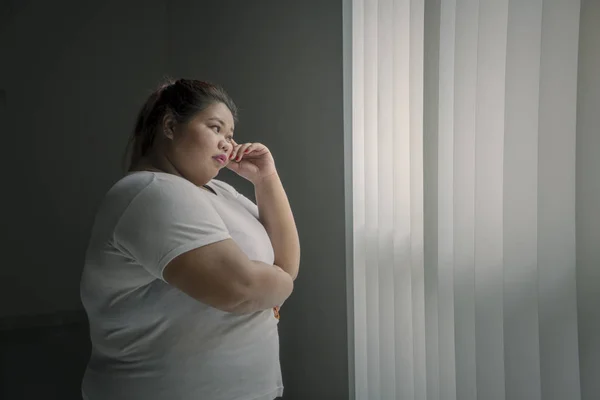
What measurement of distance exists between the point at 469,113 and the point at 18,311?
1.62m

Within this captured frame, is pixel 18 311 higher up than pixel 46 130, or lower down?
lower down

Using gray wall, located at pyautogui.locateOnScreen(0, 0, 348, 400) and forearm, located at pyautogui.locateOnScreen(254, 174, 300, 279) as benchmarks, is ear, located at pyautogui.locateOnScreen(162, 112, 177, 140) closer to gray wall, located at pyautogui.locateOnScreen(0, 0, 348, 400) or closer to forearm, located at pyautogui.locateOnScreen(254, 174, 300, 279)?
forearm, located at pyautogui.locateOnScreen(254, 174, 300, 279)

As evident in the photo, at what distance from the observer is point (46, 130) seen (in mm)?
1958

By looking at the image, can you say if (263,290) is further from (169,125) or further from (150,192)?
(169,125)

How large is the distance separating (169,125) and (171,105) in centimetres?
4

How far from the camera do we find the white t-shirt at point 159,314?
99cm

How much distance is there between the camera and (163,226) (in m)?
0.97

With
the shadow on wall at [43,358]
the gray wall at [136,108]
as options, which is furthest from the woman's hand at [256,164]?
the shadow on wall at [43,358]

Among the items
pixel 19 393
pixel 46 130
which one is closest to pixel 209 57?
pixel 46 130

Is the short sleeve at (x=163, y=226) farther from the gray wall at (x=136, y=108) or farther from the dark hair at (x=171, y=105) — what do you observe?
the gray wall at (x=136, y=108)

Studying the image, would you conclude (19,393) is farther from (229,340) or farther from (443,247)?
(443,247)

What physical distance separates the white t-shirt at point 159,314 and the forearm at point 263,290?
0.07 metres

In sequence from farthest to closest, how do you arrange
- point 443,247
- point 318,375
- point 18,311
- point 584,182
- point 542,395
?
point 318,375 < point 18,311 < point 443,247 < point 542,395 < point 584,182

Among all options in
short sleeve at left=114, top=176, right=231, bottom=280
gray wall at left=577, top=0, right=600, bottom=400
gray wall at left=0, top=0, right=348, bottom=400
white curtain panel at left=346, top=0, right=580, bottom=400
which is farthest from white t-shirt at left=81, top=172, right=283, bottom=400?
gray wall at left=0, top=0, right=348, bottom=400
